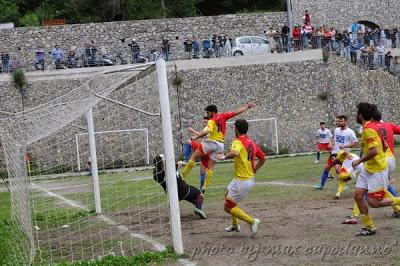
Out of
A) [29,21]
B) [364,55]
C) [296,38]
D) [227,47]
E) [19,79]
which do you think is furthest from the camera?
[29,21]

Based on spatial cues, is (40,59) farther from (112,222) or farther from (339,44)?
(112,222)

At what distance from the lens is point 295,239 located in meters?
11.5

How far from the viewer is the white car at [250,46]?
43.8 metres

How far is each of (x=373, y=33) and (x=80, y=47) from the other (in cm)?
1667

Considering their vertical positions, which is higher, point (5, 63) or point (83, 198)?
point (5, 63)

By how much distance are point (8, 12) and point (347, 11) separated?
24.3 m

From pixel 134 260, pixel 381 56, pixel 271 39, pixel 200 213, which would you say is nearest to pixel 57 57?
pixel 271 39

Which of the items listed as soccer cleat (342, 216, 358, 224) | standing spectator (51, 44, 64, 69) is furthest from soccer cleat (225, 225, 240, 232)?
standing spectator (51, 44, 64, 69)

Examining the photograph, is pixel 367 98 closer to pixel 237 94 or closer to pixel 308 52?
pixel 308 52

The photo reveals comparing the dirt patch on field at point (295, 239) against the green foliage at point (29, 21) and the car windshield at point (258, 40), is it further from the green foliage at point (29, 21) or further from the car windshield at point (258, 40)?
the green foliage at point (29, 21)

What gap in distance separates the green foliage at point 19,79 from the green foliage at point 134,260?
101 ft

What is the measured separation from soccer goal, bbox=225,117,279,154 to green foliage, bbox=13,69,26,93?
10731mm

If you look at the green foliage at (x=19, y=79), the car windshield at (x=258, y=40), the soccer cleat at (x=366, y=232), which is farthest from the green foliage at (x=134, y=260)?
the car windshield at (x=258, y=40)

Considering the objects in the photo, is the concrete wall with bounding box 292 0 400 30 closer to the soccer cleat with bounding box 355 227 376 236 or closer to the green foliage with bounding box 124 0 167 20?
the green foliage with bounding box 124 0 167 20
